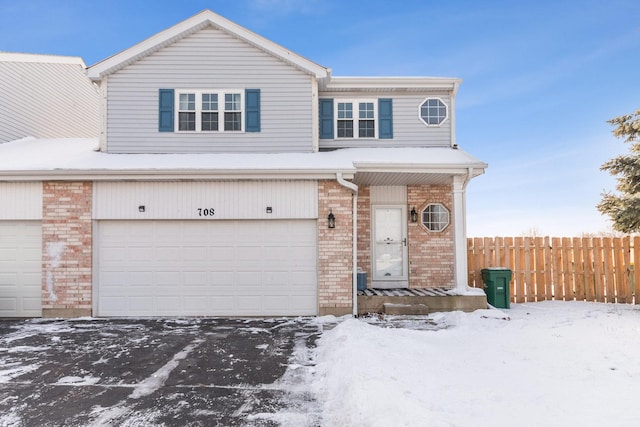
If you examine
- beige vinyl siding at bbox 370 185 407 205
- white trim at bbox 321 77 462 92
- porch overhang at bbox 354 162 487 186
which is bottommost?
beige vinyl siding at bbox 370 185 407 205

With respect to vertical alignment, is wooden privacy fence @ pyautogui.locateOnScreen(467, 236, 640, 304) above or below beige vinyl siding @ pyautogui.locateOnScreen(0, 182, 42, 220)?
below

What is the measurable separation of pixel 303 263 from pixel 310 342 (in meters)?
2.53

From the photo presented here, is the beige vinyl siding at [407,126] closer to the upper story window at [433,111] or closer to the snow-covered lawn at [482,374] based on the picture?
the upper story window at [433,111]

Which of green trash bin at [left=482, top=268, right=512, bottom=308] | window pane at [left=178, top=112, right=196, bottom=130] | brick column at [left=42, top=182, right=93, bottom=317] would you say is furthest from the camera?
window pane at [left=178, top=112, right=196, bottom=130]

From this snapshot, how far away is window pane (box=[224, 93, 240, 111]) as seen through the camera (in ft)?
32.9

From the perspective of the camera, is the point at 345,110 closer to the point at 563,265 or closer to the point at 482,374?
the point at 563,265

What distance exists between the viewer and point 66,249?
8.72m

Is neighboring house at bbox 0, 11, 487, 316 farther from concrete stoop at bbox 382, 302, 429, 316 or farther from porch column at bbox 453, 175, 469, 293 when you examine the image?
concrete stoop at bbox 382, 302, 429, 316

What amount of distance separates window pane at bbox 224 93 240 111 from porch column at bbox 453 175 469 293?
579cm

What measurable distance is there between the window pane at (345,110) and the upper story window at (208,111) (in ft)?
9.19

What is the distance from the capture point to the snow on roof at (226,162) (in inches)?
336

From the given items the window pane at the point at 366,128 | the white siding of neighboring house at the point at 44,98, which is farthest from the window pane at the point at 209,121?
the white siding of neighboring house at the point at 44,98

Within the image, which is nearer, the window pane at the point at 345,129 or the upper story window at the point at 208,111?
the upper story window at the point at 208,111

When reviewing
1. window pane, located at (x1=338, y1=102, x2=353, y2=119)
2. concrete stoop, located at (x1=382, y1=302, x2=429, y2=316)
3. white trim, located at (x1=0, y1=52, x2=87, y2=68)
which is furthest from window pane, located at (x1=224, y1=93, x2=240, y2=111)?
white trim, located at (x1=0, y1=52, x2=87, y2=68)
